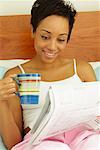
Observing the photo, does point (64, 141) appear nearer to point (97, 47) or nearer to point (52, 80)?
point (52, 80)

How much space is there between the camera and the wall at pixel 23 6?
4.94 feet

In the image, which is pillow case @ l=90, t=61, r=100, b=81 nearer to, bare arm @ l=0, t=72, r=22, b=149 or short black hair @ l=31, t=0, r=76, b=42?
short black hair @ l=31, t=0, r=76, b=42

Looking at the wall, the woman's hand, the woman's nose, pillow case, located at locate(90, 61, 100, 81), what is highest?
the wall

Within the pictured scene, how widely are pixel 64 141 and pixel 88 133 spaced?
3.3 inches

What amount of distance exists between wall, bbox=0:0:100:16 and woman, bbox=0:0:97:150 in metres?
0.31

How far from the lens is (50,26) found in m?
1.14

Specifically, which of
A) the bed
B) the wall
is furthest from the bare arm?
the wall

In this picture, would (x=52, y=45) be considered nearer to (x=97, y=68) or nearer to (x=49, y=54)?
(x=49, y=54)

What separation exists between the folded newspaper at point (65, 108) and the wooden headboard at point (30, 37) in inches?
21.9

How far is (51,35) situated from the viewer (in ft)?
3.75

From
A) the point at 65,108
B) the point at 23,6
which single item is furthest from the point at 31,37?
the point at 65,108

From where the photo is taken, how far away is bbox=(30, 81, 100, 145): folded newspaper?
2.92 feet

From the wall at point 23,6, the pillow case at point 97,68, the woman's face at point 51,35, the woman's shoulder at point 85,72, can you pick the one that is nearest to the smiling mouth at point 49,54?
the woman's face at point 51,35

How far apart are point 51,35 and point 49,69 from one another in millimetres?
184
